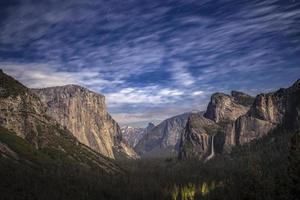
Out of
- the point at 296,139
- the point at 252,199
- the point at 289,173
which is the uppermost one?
the point at 296,139

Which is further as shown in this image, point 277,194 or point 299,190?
point 277,194

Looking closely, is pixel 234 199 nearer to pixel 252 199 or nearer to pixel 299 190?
pixel 252 199

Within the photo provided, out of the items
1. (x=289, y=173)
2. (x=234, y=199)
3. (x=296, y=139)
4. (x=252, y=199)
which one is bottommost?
(x=234, y=199)

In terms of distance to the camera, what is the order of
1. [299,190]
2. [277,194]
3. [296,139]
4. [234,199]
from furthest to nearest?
[234,199]
[277,194]
[296,139]
[299,190]

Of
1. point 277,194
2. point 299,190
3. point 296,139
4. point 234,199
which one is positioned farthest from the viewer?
point 234,199

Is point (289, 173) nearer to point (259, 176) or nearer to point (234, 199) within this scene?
point (259, 176)

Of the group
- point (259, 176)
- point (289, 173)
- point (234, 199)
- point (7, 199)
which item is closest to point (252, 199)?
point (259, 176)

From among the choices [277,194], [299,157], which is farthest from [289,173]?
[277,194]

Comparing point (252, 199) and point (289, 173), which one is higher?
point (289, 173)

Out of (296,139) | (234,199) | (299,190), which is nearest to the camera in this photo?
(299,190)
